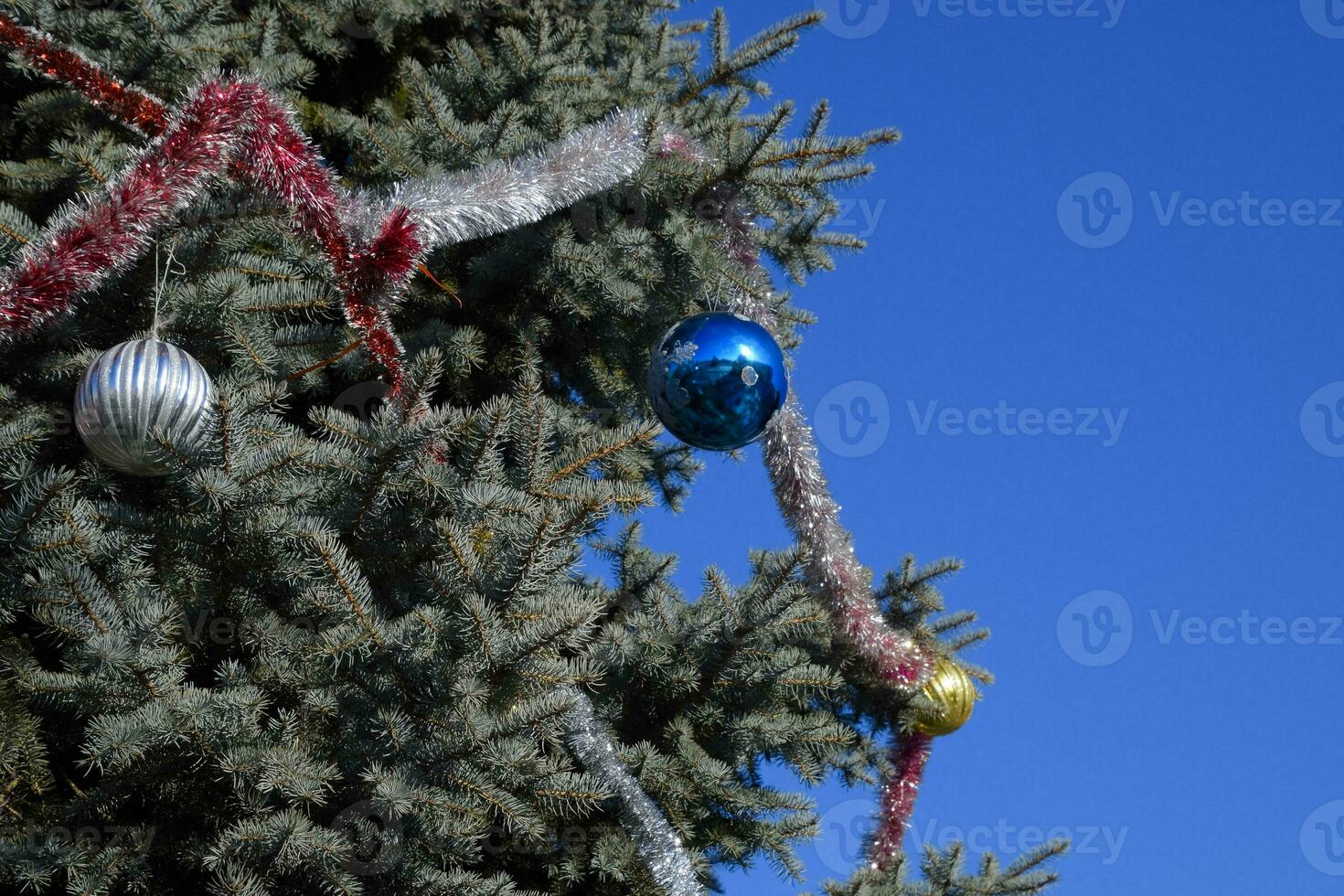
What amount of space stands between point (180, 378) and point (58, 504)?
0.41m

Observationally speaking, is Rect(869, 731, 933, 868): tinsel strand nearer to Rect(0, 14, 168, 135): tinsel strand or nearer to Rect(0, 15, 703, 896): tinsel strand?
Rect(0, 15, 703, 896): tinsel strand

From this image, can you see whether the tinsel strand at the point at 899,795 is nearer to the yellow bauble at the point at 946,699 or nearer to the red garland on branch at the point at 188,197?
the yellow bauble at the point at 946,699

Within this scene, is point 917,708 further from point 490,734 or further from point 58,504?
point 58,504

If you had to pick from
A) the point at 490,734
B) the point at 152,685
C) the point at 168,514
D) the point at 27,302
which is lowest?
the point at 152,685

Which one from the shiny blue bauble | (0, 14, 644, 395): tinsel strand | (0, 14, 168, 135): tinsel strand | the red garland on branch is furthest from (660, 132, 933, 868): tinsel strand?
(0, 14, 168, 135): tinsel strand

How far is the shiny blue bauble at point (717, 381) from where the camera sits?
365 centimetres

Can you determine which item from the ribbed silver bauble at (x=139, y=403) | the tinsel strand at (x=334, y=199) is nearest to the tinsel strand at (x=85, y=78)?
the tinsel strand at (x=334, y=199)

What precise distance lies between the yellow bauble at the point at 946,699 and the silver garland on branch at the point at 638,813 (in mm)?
1291

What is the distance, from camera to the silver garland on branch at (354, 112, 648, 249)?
12.5 ft

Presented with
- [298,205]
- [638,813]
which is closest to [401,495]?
[298,205]

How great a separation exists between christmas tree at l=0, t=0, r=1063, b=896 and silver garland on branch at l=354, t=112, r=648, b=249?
0.01m

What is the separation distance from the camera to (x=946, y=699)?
4.56 meters

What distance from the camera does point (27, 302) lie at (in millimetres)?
3189

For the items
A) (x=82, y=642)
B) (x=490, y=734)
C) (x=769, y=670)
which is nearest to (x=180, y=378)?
(x=82, y=642)
